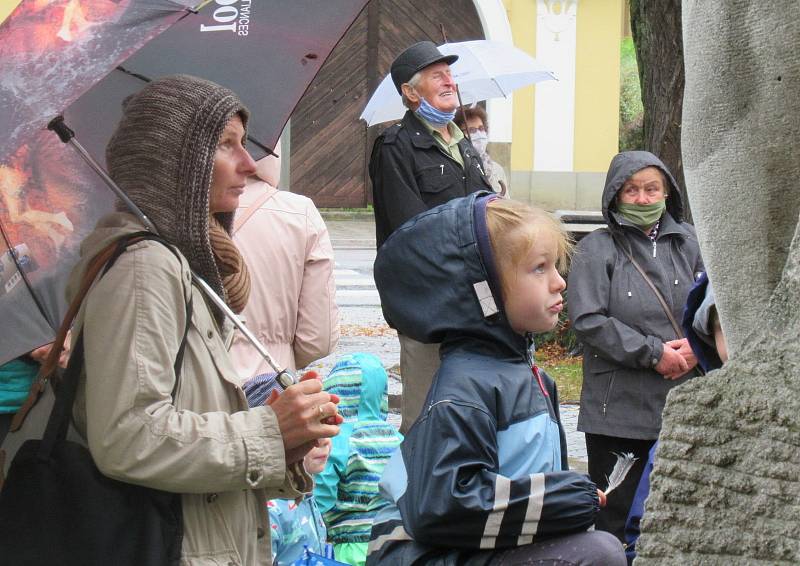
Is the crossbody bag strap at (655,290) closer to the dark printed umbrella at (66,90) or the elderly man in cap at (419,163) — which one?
the elderly man in cap at (419,163)

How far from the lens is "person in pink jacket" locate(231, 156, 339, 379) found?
4.23 metres

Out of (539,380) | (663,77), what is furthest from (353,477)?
(663,77)

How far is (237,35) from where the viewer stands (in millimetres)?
3377

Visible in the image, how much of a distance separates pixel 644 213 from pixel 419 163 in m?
1.06

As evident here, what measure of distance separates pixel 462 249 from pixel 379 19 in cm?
1797

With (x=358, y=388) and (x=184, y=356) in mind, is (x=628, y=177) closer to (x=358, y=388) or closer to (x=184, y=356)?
(x=358, y=388)

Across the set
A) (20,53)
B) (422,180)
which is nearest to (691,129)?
(20,53)

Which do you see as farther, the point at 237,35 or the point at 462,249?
the point at 237,35

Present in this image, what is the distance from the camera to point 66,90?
2.67 m

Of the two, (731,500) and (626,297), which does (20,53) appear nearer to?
(731,500)

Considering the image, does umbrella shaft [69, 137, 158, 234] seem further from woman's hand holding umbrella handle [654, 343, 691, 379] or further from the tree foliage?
the tree foliage

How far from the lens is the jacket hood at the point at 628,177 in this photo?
16.3 ft

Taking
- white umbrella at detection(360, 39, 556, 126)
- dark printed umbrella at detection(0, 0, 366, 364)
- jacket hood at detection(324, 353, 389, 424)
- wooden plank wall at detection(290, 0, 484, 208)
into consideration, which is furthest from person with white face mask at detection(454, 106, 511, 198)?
wooden plank wall at detection(290, 0, 484, 208)

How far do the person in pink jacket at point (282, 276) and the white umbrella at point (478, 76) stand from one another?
3.12m
